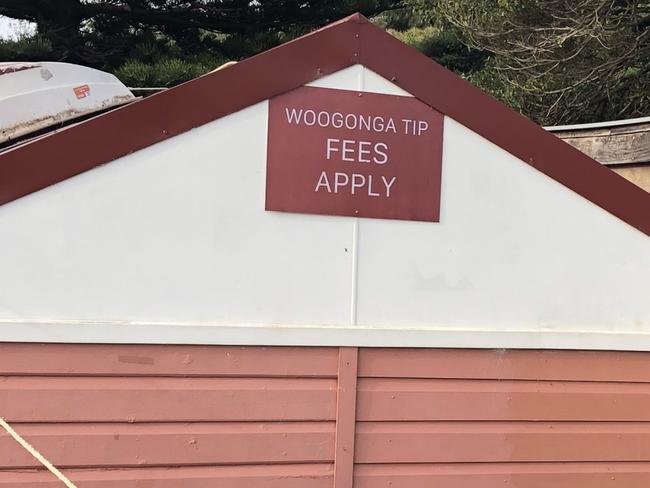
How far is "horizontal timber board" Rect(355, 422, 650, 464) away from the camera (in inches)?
98.5

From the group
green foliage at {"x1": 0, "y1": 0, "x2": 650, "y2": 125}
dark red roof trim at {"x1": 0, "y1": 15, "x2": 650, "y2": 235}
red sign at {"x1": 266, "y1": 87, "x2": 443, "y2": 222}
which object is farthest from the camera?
green foliage at {"x1": 0, "y1": 0, "x2": 650, "y2": 125}

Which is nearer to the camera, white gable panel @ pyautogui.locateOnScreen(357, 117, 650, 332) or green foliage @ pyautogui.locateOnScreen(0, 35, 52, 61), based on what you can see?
white gable panel @ pyautogui.locateOnScreen(357, 117, 650, 332)

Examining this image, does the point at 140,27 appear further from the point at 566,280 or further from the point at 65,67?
the point at 566,280

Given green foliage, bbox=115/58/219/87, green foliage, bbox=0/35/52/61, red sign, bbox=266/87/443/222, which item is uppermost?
green foliage, bbox=0/35/52/61

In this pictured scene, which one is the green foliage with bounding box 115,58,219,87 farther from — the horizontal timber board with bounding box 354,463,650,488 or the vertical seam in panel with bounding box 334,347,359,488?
the horizontal timber board with bounding box 354,463,650,488

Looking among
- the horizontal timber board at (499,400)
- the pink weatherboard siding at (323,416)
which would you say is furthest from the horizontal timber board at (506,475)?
the horizontal timber board at (499,400)

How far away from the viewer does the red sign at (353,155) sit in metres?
2.39

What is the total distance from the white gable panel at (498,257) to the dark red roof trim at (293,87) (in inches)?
2.8

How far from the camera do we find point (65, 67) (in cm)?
346

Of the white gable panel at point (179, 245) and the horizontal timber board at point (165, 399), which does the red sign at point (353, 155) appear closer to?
the white gable panel at point (179, 245)

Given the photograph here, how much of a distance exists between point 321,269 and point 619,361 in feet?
4.50

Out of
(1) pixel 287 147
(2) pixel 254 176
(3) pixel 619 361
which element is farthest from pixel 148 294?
(3) pixel 619 361

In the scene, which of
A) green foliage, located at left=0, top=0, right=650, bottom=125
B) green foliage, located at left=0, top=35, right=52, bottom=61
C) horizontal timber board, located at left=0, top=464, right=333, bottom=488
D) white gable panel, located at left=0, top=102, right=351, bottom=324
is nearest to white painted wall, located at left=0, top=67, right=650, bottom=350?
white gable panel, located at left=0, top=102, right=351, bottom=324

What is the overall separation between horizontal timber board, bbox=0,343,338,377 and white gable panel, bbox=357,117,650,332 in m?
0.30
